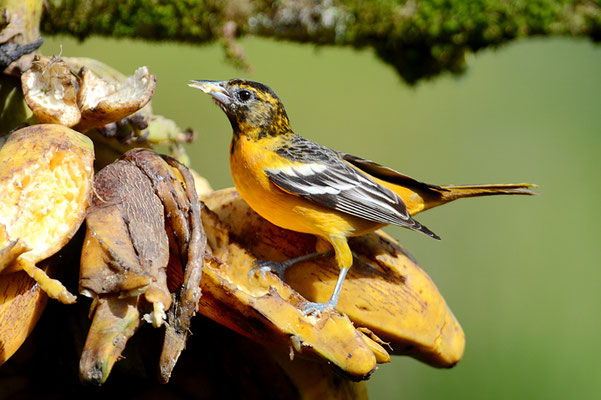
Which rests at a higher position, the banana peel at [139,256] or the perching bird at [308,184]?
the banana peel at [139,256]

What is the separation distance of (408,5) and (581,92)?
1844 millimetres

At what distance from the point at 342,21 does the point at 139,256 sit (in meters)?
1.06

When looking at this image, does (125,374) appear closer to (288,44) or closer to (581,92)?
(288,44)

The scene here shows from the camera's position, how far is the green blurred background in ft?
8.61

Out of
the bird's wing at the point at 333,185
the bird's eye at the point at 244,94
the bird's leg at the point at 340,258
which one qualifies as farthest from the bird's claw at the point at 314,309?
the bird's eye at the point at 244,94

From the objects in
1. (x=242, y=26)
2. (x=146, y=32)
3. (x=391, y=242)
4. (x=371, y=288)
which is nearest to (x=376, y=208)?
(x=391, y=242)

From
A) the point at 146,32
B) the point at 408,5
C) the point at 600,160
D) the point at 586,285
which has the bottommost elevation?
the point at 586,285

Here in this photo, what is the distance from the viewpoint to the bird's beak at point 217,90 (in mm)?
1530

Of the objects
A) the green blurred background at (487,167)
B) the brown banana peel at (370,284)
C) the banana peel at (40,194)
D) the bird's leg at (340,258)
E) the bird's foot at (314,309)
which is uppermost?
the banana peel at (40,194)

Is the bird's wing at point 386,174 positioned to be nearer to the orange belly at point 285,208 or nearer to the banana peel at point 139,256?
the orange belly at point 285,208

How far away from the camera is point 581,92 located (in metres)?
3.21

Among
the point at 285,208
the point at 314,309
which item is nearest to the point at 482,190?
the point at 285,208

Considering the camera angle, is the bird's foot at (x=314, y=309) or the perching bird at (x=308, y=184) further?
the perching bird at (x=308, y=184)

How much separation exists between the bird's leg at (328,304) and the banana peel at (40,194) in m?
0.33
